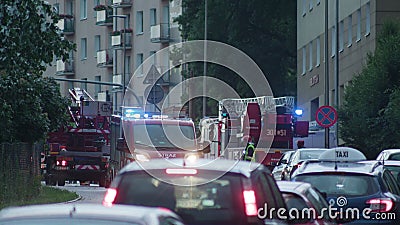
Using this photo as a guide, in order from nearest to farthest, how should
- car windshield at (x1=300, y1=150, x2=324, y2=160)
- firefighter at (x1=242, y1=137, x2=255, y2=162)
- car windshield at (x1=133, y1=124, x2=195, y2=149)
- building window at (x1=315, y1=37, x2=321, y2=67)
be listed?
car windshield at (x1=300, y1=150, x2=324, y2=160), car windshield at (x1=133, y1=124, x2=195, y2=149), firefighter at (x1=242, y1=137, x2=255, y2=162), building window at (x1=315, y1=37, x2=321, y2=67)

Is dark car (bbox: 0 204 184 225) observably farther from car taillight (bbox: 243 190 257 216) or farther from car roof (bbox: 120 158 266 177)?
car roof (bbox: 120 158 266 177)

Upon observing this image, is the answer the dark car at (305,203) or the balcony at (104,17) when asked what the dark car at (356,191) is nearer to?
the dark car at (305,203)

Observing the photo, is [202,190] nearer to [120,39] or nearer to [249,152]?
[249,152]

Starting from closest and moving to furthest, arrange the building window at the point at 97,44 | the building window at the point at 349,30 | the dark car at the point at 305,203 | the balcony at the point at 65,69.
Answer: the dark car at the point at 305,203 < the building window at the point at 349,30 < the building window at the point at 97,44 < the balcony at the point at 65,69

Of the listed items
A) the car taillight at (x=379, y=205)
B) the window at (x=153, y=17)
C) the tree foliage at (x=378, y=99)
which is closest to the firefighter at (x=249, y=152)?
the tree foliage at (x=378, y=99)

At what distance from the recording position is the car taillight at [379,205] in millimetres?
16000

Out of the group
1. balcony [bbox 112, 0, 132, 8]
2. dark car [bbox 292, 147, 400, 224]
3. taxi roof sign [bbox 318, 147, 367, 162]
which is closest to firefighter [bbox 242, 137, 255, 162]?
taxi roof sign [bbox 318, 147, 367, 162]

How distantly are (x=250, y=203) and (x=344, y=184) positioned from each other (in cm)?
559

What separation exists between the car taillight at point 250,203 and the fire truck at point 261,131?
92.3 feet

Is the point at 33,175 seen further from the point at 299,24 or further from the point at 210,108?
the point at 210,108

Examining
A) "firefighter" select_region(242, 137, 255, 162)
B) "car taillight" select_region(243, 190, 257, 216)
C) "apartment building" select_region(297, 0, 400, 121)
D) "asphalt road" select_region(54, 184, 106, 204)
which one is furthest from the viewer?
"apartment building" select_region(297, 0, 400, 121)

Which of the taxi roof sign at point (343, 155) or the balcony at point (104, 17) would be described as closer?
the taxi roof sign at point (343, 155)

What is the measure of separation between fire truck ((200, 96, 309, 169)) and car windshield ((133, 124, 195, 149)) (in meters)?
6.16

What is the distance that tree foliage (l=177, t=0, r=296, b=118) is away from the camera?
69.2 metres
